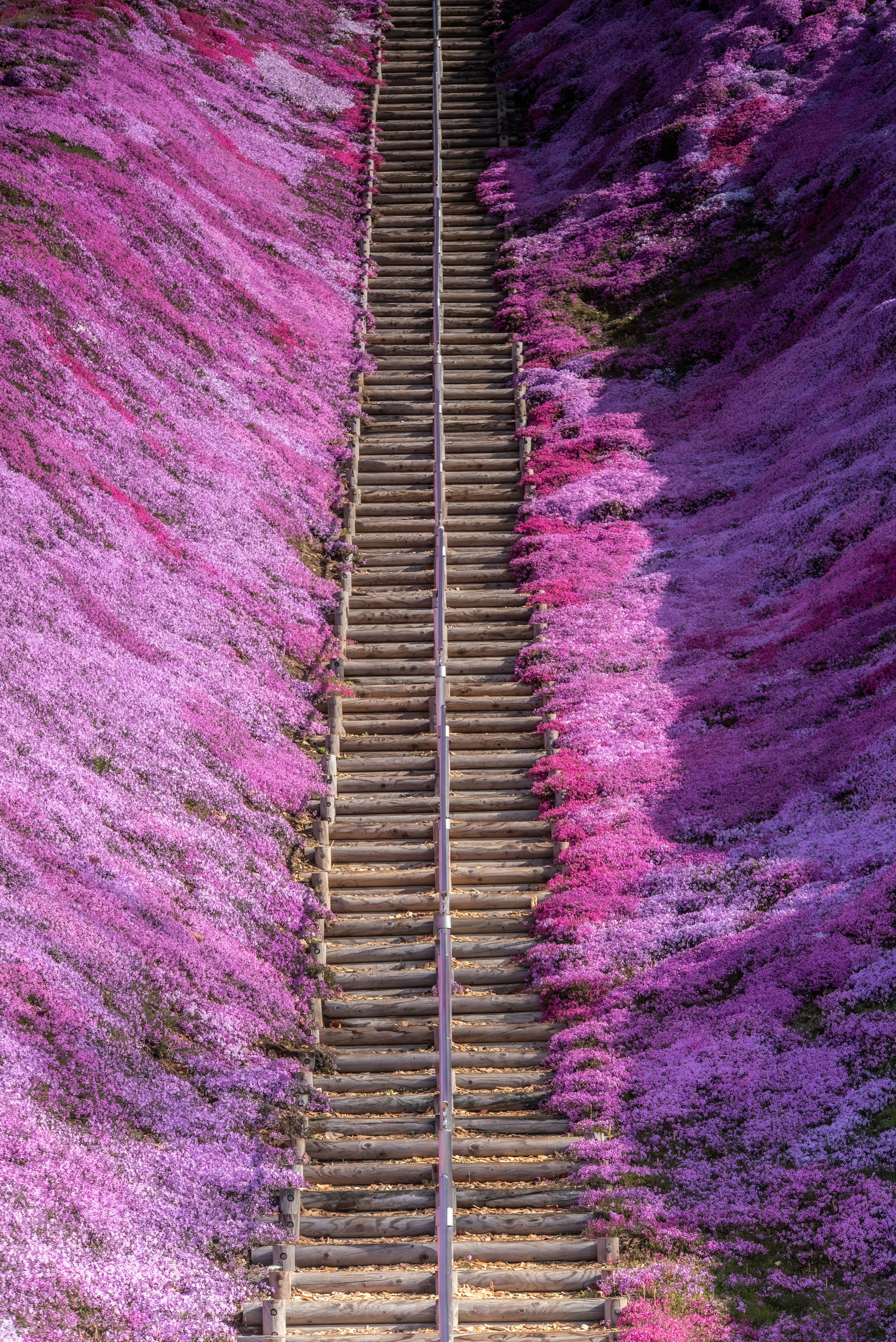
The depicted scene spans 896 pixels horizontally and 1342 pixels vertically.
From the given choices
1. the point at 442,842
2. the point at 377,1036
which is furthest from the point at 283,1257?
the point at 442,842

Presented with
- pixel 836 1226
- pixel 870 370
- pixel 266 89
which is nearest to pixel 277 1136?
pixel 836 1226

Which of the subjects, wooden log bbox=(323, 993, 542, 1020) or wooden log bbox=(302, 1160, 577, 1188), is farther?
wooden log bbox=(323, 993, 542, 1020)

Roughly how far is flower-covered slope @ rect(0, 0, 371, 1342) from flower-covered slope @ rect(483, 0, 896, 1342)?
4.04m

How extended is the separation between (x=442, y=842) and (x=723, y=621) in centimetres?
692

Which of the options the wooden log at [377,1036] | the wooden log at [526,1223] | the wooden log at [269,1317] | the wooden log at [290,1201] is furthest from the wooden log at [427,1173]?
the wooden log at [269,1317]

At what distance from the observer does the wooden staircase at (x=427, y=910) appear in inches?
592

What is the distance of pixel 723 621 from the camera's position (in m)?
24.9

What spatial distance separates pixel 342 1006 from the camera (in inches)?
742

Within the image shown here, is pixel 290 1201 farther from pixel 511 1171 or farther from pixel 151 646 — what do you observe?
pixel 151 646

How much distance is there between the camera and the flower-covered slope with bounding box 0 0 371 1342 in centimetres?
1491

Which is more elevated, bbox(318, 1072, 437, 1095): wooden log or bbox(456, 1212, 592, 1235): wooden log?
bbox(318, 1072, 437, 1095): wooden log

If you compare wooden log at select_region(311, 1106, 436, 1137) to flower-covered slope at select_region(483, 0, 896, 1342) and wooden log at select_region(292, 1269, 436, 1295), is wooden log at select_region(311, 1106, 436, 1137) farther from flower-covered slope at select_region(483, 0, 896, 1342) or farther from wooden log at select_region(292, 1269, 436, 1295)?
wooden log at select_region(292, 1269, 436, 1295)

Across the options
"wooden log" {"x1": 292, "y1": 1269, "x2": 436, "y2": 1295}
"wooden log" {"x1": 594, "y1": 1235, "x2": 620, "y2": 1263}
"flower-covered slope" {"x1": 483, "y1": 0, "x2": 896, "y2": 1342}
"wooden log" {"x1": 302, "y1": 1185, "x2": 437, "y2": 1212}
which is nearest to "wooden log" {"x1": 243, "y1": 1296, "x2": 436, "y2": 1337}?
"wooden log" {"x1": 292, "y1": 1269, "x2": 436, "y2": 1295}

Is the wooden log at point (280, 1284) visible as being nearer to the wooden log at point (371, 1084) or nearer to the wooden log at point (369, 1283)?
the wooden log at point (369, 1283)
